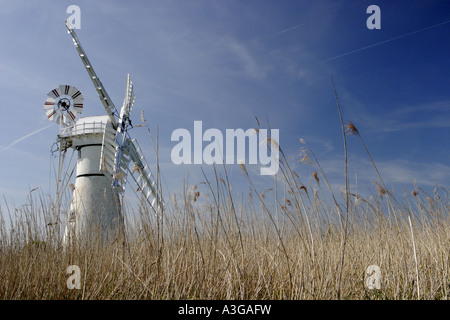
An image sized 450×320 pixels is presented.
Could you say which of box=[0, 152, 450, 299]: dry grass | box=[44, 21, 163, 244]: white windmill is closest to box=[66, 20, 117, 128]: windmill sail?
box=[44, 21, 163, 244]: white windmill

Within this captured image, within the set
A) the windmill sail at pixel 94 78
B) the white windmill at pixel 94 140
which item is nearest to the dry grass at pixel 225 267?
the white windmill at pixel 94 140

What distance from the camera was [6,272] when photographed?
335 centimetres

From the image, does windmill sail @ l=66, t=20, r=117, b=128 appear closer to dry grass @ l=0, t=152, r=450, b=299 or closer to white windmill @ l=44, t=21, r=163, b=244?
white windmill @ l=44, t=21, r=163, b=244

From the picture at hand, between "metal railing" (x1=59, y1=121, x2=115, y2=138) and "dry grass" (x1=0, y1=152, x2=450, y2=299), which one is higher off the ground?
"metal railing" (x1=59, y1=121, x2=115, y2=138)

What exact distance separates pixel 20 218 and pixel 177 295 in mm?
2813

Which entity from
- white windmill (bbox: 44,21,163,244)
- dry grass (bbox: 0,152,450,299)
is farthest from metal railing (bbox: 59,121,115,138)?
dry grass (bbox: 0,152,450,299)

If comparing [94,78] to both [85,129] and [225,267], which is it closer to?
[85,129]

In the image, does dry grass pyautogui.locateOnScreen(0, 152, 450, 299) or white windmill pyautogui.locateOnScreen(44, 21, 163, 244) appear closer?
dry grass pyautogui.locateOnScreen(0, 152, 450, 299)

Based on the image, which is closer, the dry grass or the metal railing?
the dry grass

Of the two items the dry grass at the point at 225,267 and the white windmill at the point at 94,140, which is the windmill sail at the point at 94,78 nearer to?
the white windmill at the point at 94,140

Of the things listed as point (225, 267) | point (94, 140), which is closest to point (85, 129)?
point (94, 140)

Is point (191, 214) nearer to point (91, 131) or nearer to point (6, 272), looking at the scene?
point (6, 272)

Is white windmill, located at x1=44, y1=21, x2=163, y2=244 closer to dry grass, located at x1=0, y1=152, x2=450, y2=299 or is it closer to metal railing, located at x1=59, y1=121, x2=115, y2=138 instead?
metal railing, located at x1=59, y1=121, x2=115, y2=138

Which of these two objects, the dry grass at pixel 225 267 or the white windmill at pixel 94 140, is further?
the white windmill at pixel 94 140
